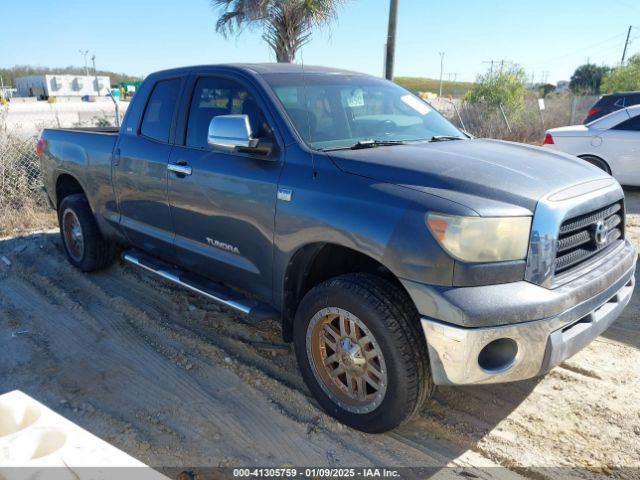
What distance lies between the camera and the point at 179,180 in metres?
3.87

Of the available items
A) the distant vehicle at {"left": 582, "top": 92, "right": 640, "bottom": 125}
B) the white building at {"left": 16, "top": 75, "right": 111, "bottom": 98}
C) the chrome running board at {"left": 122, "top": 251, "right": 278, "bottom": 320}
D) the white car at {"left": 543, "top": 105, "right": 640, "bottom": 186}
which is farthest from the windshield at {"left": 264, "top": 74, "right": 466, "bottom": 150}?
the white building at {"left": 16, "top": 75, "right": 111, "bottom": 98}

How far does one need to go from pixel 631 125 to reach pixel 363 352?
25.8ft

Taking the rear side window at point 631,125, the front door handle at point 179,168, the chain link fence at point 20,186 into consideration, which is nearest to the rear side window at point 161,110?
the front door handle at point 179,168

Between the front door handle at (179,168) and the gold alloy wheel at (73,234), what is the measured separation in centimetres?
196

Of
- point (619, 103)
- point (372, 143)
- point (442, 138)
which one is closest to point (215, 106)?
point (372, 143)

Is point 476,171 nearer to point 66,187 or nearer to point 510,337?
point 510,337

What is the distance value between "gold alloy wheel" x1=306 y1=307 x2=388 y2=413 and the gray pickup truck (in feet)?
0.03

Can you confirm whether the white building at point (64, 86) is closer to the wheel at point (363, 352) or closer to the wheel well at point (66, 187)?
the wheel well at point (66, 187)

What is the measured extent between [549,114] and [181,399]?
698 inches

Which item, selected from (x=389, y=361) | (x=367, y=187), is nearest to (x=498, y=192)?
(x=367, y=187)

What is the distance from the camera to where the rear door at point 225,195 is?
3279 mm

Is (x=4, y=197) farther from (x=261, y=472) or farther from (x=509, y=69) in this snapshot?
(x=509, y=69)

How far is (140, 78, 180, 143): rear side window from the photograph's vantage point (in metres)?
4.18

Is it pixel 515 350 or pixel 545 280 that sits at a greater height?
pixel 545 280
